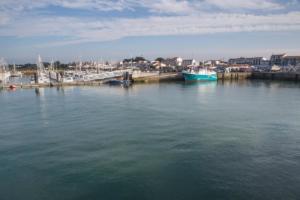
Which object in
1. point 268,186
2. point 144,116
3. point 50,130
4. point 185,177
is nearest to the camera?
point 268,186

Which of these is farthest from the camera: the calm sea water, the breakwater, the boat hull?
the boat hull

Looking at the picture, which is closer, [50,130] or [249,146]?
[249,146]

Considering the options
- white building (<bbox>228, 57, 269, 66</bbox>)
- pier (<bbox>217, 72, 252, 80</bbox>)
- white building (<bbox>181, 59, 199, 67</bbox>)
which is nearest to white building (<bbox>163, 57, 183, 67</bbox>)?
white building (<bbox>181, 59, 199, 67</bbox>)

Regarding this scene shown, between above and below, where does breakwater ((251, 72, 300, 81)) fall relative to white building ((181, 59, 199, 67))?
below

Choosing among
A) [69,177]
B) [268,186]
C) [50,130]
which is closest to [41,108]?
[50,130]

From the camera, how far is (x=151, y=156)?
15234mm

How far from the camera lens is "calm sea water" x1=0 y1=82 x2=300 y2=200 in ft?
38.2

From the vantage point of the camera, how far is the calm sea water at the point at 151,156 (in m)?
11.6

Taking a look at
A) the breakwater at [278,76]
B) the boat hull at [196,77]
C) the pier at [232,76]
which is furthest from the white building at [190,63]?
the boat hull at [196,77]

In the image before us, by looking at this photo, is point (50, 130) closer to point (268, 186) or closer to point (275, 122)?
point (268, 186)

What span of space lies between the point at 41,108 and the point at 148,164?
21373 mm

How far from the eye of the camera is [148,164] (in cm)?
1418

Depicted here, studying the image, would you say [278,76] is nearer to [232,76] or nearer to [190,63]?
[232,76]

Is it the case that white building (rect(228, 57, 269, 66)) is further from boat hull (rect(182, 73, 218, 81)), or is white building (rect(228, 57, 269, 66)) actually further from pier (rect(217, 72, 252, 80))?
boat hull (rect(182, 73, 218, 81))
